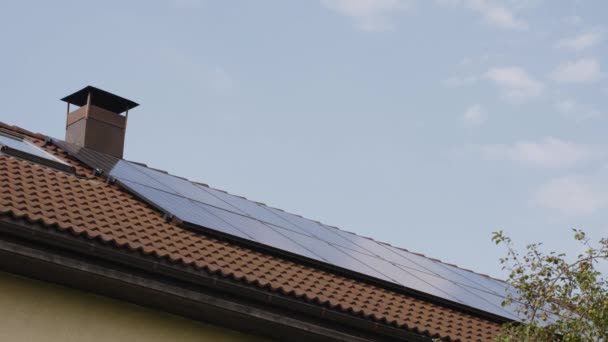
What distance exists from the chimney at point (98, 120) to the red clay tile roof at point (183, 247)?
8.26 ft

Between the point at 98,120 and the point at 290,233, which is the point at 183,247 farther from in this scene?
the point at 98,120

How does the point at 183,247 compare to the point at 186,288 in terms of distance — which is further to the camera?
the point at 183,247

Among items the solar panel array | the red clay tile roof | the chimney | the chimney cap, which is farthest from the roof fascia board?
the chimney cap

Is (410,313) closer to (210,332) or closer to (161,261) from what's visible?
(210,332)

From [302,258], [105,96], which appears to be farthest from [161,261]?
[105,96]

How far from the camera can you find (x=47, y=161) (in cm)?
1320

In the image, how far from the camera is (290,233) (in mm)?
14398

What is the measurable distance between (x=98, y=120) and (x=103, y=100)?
497 millimetres

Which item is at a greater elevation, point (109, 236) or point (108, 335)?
point (109, 236)

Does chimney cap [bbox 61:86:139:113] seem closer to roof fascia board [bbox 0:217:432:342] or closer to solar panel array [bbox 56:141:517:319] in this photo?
solar panel array [bbox 56:141:517:319]

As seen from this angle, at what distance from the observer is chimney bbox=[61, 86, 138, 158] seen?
53.7 feet

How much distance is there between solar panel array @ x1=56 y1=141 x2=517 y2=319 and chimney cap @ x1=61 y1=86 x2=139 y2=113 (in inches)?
57.7

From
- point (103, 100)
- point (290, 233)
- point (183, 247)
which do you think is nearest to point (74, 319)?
point (183, 247)

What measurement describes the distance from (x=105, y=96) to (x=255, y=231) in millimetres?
4800
